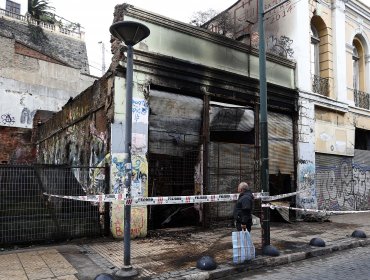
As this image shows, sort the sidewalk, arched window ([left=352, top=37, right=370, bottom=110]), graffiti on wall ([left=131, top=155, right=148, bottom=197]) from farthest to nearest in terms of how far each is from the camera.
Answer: arched window ([left=352, top=37, right=370, bottom=110]) < graffiti on wall ([left=131, top=155, right=148, bottom=197]) < the sidewalk

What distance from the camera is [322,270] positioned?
6.88 metres

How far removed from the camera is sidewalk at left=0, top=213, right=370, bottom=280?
251 inches

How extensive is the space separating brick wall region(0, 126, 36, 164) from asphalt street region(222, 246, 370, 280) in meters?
18.2

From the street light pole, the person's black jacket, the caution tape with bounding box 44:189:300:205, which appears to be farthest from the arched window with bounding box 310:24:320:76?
the person's black jacket

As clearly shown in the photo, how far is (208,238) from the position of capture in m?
9.46

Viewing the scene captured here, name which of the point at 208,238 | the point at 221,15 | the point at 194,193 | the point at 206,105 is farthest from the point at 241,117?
the point at 221,15

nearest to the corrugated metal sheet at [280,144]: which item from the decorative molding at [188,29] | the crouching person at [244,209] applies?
the decorative molding at [188,29]

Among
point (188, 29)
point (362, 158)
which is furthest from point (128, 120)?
point (362, 158)

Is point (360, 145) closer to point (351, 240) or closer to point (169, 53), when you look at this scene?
point (351, 240)

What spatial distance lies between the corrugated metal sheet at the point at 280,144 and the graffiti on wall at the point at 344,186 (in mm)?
1711

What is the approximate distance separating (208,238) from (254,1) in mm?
10101

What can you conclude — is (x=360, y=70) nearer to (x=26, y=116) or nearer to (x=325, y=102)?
(x=325, y=102)

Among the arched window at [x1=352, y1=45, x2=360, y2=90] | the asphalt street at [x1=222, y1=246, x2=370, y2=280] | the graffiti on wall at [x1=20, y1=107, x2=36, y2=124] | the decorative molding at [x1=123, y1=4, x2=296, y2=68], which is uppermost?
the arched window at [x1=352, y1=45, x2=360, y2=90]

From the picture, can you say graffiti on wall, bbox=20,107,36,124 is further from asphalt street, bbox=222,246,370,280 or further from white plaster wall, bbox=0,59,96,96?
asphalt street, bbox=222,246,370,280
